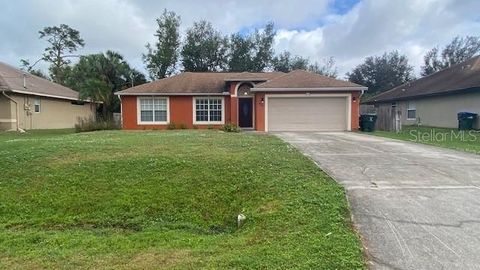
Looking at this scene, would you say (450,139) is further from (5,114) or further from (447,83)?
(5,114)

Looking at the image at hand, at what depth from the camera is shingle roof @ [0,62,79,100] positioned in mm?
23516

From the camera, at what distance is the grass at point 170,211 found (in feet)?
14.0

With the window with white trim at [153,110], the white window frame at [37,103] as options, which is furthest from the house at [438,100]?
the white window frame at [37,103]

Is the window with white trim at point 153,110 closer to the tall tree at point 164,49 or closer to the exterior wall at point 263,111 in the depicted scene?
the exterior wall at point 263,111

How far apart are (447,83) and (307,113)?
38.4ft

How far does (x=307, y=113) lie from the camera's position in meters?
20.9

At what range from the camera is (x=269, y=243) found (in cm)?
452

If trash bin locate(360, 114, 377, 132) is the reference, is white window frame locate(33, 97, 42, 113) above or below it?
above

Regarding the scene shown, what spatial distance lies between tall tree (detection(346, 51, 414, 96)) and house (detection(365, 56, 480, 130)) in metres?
20.1

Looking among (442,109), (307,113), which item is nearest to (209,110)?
(307,113)

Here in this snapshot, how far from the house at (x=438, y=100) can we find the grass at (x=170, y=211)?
15.4m

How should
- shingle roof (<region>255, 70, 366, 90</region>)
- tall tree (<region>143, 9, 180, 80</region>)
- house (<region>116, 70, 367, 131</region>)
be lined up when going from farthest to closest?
tall tree (<region>143, 9, 180, 80</region>), house (<region>116, 70, 367, 131</region>), shingle roof (<region>255, 70, 366, 90</region>)

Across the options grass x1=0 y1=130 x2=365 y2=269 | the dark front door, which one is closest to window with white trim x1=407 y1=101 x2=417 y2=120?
the dark front door

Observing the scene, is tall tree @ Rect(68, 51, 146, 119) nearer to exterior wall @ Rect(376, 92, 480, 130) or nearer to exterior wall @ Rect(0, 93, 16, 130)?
exterior wall @ Rect(0, 93, 16, 130)
